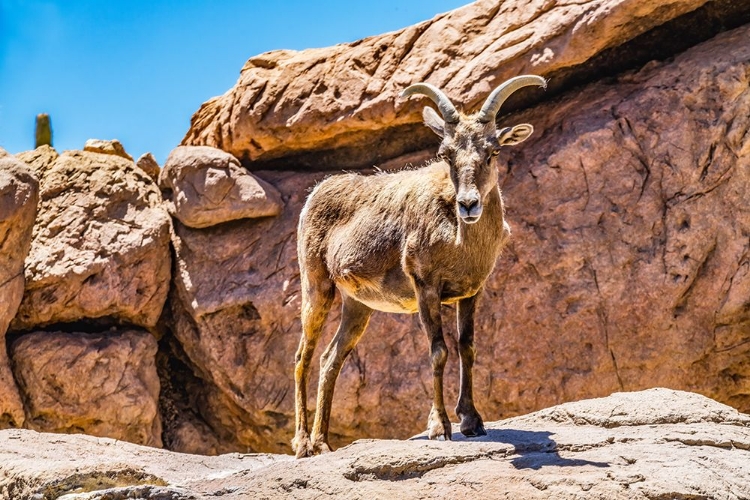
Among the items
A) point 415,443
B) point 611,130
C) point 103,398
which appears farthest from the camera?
point 103,398

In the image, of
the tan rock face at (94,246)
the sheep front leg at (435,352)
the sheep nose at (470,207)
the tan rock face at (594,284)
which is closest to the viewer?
the sheep nose at (470,207)

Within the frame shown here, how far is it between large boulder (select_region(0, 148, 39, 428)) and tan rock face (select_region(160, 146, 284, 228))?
1871mm

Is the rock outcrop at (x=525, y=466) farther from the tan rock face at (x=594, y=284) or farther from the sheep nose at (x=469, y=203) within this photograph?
the tan rock face at (x=594, y=284)

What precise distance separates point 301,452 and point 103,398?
4.47 m

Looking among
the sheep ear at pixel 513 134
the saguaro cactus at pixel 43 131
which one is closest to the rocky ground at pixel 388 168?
the saguaro cactus at pixel 43 131

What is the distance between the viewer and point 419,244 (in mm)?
7527

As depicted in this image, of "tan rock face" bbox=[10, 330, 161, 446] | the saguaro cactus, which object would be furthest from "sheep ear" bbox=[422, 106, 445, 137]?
the saguaro cactus

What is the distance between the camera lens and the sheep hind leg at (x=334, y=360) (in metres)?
8.24

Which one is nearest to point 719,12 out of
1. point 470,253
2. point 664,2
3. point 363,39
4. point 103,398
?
point 664,2

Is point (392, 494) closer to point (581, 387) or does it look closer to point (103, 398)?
point (581, 387)

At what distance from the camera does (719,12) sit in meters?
11.1

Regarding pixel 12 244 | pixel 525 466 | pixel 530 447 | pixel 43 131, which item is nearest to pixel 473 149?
pixel 530 447

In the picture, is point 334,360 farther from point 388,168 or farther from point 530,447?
point 388,168

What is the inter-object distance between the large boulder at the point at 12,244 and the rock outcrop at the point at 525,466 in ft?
13.2
